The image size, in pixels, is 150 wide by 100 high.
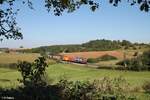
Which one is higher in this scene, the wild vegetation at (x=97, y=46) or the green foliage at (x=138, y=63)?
the wild vegetation at (x=97, y=46)

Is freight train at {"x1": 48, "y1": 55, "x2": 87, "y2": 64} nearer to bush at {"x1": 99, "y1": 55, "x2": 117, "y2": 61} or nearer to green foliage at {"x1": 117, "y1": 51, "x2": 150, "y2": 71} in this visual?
bush at {"x1": 99, "y1": 55, "x2": 117, "y2": 61}

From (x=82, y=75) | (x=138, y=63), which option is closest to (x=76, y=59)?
(x=138, y=63)

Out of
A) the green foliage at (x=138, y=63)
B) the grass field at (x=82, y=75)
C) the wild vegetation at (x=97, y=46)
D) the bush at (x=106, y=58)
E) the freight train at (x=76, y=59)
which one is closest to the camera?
the grass field at (x=82, y=75)

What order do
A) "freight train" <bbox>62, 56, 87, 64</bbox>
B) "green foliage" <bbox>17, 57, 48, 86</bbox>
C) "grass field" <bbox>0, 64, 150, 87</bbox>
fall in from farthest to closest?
"freight train" <bbox>62, 56, 87, 64</bbox> → "grass field" <bbox>0, 64, 150, 87</bbox> → "green foliage" <bbox>17, 57, 48, 86</bbox>

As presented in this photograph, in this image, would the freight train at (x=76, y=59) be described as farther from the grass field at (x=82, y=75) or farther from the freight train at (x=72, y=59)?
the grass field at (x=82, y=75)

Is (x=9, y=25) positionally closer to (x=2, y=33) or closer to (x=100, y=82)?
(x=2, y=33)

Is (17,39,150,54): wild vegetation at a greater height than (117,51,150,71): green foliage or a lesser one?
greater

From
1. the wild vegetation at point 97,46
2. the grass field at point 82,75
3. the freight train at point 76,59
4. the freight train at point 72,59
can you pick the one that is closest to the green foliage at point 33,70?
the grass field at point 82,75

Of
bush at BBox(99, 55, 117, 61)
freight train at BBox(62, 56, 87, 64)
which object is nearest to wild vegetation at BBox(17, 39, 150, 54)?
bush at BBox(99, 55, 117, 61)

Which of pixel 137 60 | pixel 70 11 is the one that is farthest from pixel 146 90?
pixel 137 60

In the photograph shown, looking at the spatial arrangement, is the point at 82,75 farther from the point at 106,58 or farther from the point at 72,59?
the point at 106,58

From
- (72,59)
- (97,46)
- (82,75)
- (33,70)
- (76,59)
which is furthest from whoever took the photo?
(97,46)

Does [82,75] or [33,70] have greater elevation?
[33,70]

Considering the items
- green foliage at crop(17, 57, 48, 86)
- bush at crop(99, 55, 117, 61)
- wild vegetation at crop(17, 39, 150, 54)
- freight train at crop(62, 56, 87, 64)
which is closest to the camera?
green foliage at crop(17, 57, 48, 86)
